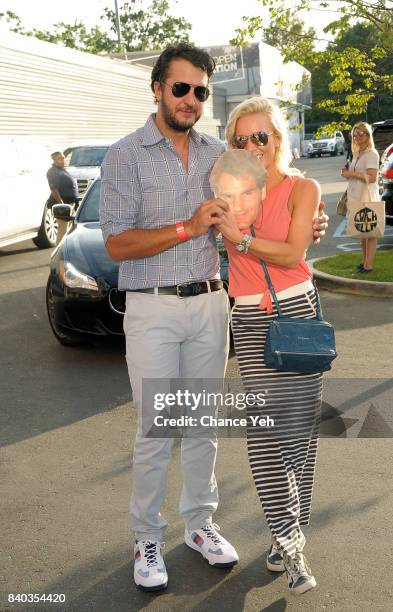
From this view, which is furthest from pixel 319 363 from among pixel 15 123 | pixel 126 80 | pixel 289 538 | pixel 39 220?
pixel 126 80

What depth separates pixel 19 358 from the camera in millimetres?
7113

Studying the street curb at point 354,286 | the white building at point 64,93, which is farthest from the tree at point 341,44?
the white building at point 64,93

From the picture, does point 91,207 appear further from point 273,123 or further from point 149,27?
point 149,27

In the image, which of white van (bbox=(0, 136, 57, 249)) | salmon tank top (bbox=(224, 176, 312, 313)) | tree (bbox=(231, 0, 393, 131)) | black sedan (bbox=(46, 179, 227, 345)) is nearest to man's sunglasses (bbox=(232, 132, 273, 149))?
salmon tank top (bbox=(224, 176, 312, 313))

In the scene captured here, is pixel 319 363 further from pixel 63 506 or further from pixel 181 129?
pixel 63 506

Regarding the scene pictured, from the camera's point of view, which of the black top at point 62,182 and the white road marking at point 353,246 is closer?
the white road marking at point 353,246

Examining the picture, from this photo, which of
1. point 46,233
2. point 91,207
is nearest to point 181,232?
point 91,207

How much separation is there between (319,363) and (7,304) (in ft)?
22.4

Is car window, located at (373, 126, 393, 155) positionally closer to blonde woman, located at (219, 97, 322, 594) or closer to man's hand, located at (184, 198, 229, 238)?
blonde woman, located at (219, 97, 322, 594)

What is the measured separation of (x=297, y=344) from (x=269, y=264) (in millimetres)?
330

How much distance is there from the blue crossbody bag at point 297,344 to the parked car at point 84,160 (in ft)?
53.1

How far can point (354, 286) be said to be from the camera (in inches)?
368

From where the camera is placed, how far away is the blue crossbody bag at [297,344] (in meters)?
3.11

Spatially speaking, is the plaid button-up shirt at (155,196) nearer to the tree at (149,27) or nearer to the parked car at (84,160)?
the parked car at (84,160)
